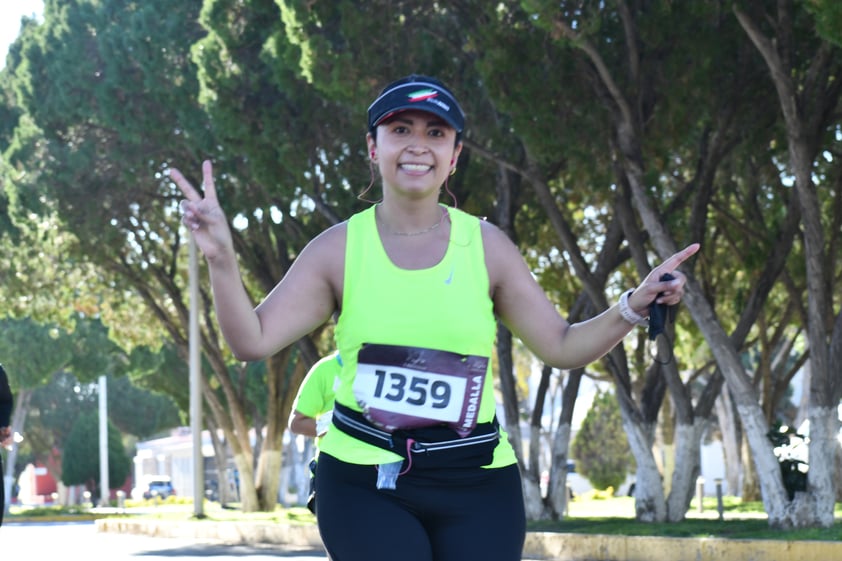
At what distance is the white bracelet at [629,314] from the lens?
3623 millimetres

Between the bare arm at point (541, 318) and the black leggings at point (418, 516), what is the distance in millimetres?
377

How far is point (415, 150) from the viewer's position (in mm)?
3646

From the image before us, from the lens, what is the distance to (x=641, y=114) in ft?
58.9

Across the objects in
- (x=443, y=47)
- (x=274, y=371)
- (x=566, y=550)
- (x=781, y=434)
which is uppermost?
(x=443, y=47)

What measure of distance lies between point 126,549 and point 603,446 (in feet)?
78.5

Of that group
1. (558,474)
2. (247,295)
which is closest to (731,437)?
(558,474)

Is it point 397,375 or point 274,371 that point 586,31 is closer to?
point 397,375

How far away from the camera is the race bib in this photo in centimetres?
351

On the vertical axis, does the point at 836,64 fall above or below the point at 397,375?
above

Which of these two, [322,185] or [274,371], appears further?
[274,371]

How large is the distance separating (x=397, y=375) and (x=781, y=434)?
47.2 ft

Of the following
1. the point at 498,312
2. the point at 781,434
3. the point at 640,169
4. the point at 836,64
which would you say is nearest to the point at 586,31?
the point at 640,169

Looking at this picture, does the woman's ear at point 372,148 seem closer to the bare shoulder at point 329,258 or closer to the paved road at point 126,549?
the bare shoulder at point 329,258

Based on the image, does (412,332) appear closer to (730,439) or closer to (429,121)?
(429,121)
